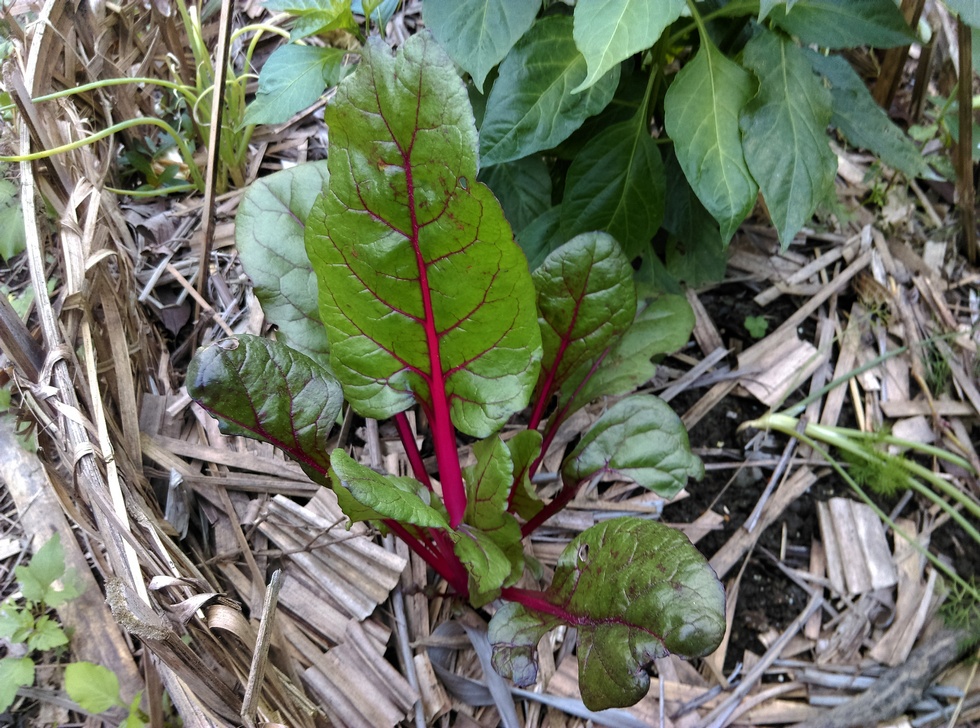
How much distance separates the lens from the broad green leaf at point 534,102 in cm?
103

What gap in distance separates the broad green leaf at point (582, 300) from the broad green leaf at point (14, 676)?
89 cm

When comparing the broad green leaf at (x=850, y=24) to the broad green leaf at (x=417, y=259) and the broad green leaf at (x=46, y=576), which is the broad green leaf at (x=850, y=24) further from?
the broad green leaf at (x=46, y=576)

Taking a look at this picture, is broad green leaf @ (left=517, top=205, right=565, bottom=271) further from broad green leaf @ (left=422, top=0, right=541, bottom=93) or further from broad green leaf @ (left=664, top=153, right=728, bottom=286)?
broad green leaf @ (left=422, top=0, right=541, bottom=93)

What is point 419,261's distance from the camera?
0.91 meters

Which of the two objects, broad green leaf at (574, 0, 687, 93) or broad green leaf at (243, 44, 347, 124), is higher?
broad green leaf at (574, 0, 687, 93)

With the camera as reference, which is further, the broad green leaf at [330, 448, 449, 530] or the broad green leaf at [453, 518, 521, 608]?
the broad green leaf at [453, 518, 521, 608]

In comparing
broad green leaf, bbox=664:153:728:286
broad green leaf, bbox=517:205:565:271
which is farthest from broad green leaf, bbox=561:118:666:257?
broad green leaf, bbox=664:153:728:286

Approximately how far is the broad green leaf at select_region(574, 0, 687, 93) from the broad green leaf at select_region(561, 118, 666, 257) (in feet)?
1.12

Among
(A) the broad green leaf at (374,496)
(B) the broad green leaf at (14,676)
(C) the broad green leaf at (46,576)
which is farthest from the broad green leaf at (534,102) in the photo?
(B) the broad green leaf at (14,676)

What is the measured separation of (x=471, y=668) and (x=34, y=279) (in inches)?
34.8

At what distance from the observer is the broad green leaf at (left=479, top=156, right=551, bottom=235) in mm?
1289

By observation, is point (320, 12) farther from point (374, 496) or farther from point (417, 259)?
point (374, 496)

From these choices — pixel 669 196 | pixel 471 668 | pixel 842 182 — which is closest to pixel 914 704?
pixel 471 668

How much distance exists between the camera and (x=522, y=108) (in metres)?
1.04
